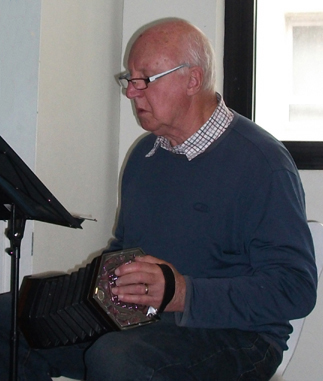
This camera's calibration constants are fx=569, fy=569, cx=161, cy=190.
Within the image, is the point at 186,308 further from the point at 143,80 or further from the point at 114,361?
Result: the point at 143,80

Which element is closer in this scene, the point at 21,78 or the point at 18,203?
the point at 18,203

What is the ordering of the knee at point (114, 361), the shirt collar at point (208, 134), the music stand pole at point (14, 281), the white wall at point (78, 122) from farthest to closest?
the white wall at point (78, 122) < the shirt collar at point (208, 134) < the music stand pole at point (14, 281) < the knee at point (114, 361)

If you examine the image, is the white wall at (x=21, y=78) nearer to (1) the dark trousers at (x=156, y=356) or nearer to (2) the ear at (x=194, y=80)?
(1) the dark trousers at (x=156, y=356)

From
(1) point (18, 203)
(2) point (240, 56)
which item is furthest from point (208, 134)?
(2) point (240, 56)

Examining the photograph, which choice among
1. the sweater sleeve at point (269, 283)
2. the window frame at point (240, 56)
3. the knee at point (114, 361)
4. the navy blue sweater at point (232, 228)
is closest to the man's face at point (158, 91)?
the navy blue sweater at point (232, 228)

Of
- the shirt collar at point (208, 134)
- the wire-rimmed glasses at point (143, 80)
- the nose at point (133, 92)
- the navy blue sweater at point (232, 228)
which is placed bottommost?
the navy blue sweater at point (232, 228)

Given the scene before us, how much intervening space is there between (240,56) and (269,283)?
1.40 m

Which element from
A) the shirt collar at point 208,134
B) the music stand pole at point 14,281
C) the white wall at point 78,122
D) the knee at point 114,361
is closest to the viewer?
the knee at point 114,361

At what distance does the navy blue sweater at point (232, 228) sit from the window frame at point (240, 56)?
794 mm

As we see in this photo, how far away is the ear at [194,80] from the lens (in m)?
1.66

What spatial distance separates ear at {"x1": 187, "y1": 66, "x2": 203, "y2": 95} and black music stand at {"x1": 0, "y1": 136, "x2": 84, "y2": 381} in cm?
60

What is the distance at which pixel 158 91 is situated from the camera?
1643mm

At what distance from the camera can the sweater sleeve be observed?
129 centimetres

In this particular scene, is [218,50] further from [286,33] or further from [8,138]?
[8,138]
